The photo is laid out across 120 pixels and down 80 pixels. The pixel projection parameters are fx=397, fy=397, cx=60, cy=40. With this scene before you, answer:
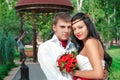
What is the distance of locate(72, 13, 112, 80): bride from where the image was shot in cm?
314

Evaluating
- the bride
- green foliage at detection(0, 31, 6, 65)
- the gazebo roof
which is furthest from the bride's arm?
the gazebo roof

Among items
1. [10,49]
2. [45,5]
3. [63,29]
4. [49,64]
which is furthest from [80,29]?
[10,49]

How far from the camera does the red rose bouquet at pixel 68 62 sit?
315 cm

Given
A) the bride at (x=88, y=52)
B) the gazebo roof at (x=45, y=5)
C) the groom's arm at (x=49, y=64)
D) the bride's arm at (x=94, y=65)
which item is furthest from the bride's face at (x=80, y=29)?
the gazebo roof at (x=45, y=5)

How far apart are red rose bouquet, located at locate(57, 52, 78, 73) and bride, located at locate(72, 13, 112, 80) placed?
0.14ft

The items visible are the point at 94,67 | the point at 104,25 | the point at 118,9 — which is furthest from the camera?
the point at 118,9

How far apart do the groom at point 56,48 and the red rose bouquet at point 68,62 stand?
0.11ft

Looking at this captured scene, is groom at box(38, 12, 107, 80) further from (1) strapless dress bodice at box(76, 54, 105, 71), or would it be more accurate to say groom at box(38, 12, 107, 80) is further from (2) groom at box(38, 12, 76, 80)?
(1) strapless dress bodice at box(76, 54, 105, 71)

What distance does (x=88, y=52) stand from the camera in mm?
3209

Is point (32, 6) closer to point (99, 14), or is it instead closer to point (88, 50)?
point (88, 50)

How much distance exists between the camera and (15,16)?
35969 millimetres

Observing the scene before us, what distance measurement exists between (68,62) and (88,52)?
0.18 m

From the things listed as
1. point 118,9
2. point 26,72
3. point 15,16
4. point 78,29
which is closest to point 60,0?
point 26,72

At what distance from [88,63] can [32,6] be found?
49.9 ft
